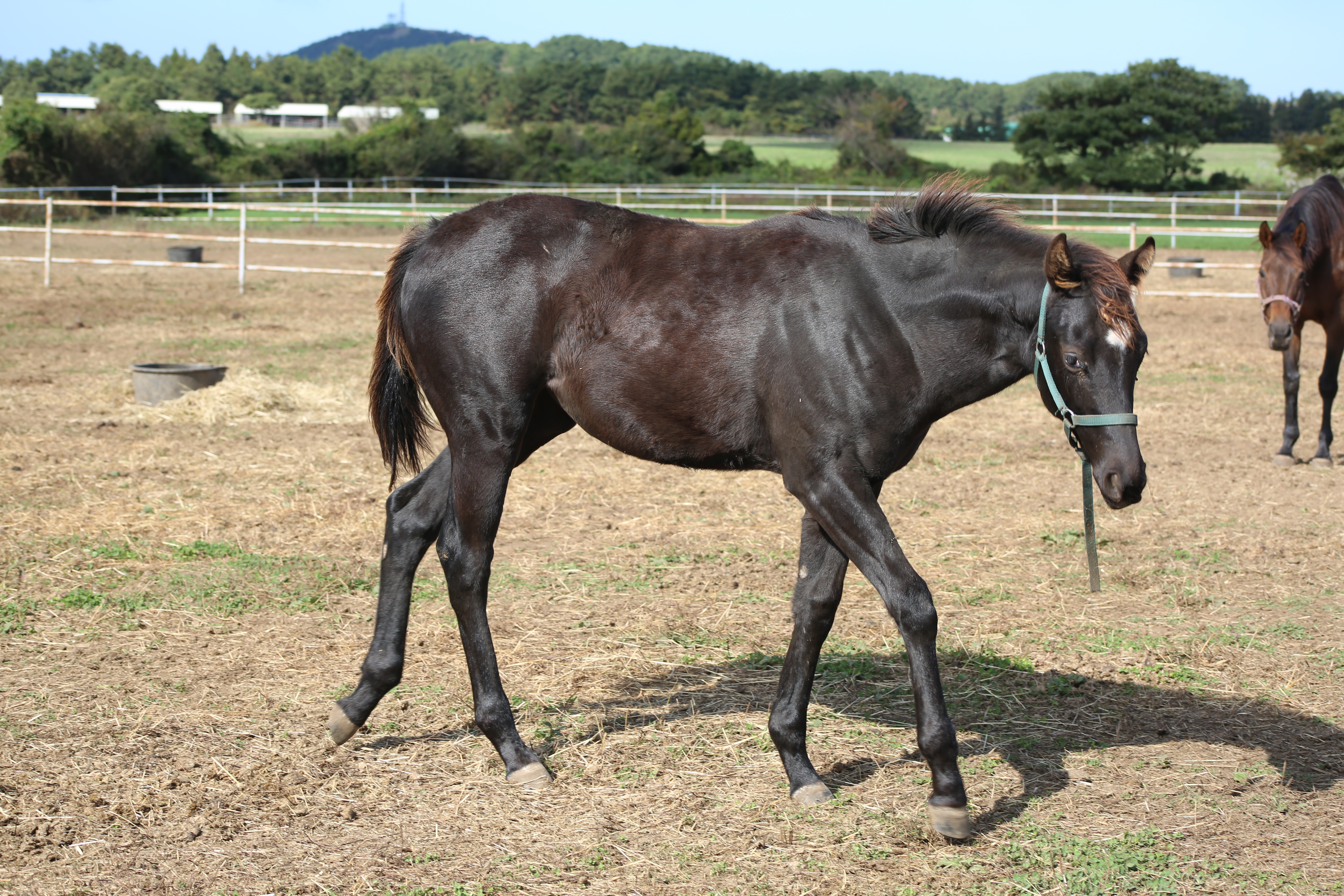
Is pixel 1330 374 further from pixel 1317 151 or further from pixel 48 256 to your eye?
pixel 1317 151

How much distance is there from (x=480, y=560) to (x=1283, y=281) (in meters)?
7.16

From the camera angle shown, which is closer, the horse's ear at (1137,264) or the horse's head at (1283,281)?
the horse's ear at (1137,264)

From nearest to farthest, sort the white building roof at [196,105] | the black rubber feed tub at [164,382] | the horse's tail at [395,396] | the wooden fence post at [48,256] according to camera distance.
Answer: the horse's tail at [395,396]
the black rubber feed tub at [164,382]
the wooden fence post at [48,256]
the white building roof at [196,105]

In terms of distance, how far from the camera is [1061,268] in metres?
3.22

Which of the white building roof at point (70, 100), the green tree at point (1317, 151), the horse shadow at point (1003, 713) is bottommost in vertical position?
the horse shadow at point (1003, 713)

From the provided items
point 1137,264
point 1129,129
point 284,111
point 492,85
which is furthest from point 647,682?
point 284,111

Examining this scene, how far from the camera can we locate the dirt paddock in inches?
128

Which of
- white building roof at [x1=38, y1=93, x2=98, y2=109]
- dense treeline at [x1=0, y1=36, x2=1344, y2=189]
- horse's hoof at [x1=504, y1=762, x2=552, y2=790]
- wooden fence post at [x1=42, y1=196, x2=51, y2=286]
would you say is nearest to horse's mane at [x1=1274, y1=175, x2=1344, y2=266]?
horse's hoof at [x1=504, y1=762, x2=552, y2=790]

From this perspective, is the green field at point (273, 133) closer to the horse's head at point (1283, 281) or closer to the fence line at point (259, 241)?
the fence line at point (259, 241)

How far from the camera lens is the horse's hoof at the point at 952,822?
10.9ft

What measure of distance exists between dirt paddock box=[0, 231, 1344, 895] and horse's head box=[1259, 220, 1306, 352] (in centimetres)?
104

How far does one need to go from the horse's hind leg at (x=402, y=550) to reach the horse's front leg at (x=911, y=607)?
1520mm

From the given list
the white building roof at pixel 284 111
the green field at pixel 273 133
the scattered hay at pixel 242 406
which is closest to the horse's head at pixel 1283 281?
the scattered hay at pixel 242 406

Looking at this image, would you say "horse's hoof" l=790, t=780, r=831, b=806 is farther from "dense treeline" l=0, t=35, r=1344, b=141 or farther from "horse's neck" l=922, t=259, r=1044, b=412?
"dense treeline" l=0, t=35, r=1344, b=141
